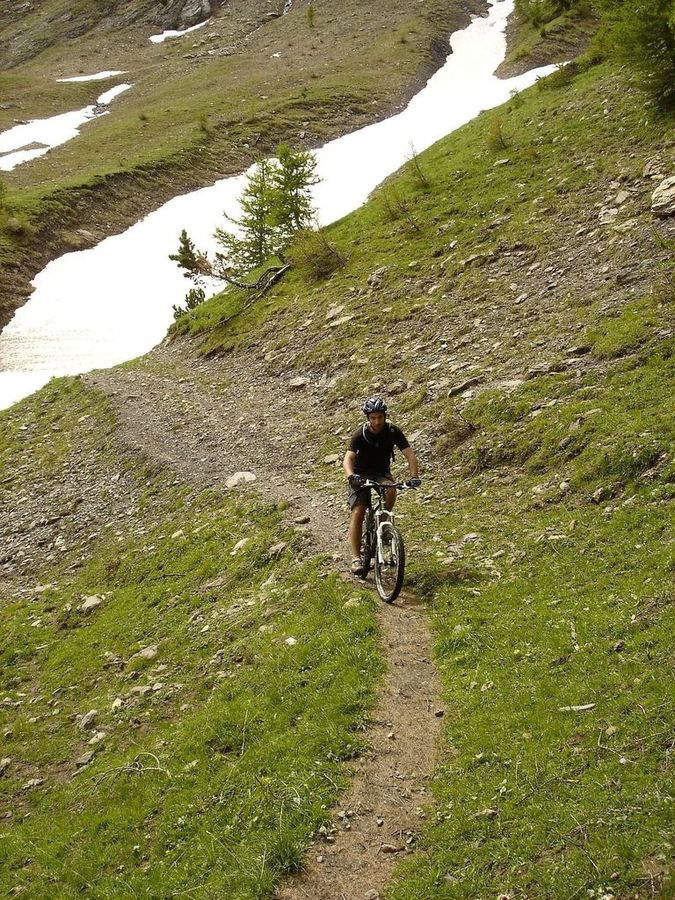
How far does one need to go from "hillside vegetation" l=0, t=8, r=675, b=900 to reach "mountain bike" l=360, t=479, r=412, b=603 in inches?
19.6

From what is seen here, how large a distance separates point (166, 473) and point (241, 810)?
1478cm

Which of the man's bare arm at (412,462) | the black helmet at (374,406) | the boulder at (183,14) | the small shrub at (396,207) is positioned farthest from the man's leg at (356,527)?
the boulder at (183,14)

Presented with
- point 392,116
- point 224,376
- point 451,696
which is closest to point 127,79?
point 392,116

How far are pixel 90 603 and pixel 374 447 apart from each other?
873 centimetres

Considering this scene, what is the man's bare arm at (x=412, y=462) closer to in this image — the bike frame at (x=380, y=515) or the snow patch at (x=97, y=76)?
the bike frame at (x=380, y=515)

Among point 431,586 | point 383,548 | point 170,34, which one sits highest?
point 170,34

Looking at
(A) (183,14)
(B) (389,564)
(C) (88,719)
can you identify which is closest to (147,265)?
(C) (88,719)

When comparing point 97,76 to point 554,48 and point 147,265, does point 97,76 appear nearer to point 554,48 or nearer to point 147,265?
point 554,48

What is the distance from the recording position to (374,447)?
11.0 metres

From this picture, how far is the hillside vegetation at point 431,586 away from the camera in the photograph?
20.1 feet

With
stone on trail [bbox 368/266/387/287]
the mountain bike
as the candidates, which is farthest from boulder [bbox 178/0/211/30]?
the mountain bike

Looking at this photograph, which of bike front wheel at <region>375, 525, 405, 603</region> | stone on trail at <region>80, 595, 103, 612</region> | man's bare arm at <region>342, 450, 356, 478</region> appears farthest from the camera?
stone on trail at <region>80, 595, 103, 612</region>

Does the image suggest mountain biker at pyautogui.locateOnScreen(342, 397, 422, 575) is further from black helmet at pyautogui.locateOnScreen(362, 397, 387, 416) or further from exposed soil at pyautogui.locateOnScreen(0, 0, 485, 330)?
exposed soil at pyautogui.locateOnScreen(0, 0, 485, 330)

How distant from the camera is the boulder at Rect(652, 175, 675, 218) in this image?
1692cm
